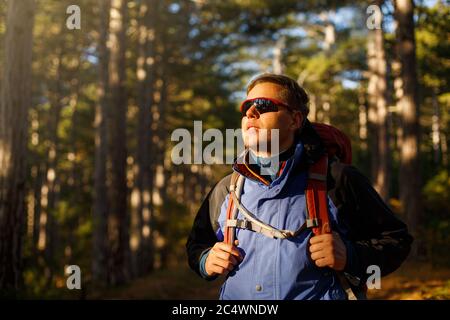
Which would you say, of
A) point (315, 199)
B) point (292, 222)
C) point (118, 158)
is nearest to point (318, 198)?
point (315, 199)

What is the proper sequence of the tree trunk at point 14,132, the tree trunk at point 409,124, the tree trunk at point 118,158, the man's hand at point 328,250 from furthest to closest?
the tree trunk at point 118,158, the tree trunk at point 409,124, the tree trunk at point 14,132, the man's hand at point 328,250

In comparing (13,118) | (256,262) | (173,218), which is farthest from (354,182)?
(173,218)

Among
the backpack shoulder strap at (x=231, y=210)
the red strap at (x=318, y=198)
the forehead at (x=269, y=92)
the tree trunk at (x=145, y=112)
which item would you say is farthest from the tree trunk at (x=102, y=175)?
the red strap at (x=318, y=198)

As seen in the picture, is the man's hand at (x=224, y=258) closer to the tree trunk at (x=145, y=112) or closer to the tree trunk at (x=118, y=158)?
the tree trunk at (x=118, y=158)

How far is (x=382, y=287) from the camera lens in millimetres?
10906

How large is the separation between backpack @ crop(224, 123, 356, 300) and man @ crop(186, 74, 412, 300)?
26 mm

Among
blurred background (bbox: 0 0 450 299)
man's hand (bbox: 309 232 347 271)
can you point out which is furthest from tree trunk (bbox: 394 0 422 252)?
man's hand (bbox: 309 232 347 271)

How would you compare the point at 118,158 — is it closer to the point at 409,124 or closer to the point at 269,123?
the point at 409,124

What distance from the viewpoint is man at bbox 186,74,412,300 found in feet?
7.16

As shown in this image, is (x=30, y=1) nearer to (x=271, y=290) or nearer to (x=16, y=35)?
(x=16, y=35)

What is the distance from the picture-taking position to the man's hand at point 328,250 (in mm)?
2105

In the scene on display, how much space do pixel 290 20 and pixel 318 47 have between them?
623 cm

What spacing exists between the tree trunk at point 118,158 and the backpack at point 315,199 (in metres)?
12.2

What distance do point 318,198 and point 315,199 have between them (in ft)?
0.04
